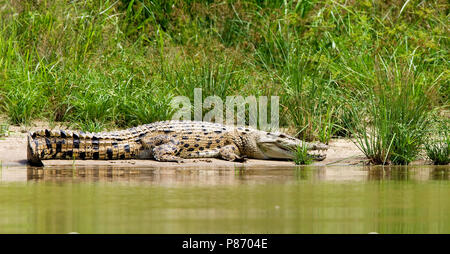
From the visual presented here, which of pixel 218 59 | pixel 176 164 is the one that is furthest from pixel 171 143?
pixel 218 59

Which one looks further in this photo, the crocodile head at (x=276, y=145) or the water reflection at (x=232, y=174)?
the crocodile head at (x=276, y=145)

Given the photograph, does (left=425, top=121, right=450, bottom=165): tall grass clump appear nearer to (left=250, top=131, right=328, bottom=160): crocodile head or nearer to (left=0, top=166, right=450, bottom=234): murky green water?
(left=0, top=166, right=450, bottom=234): murky green water

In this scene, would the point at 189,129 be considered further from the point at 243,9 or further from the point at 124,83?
the point at 243,9

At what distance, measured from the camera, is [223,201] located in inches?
217

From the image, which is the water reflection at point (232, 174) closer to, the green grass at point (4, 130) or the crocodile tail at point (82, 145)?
the crocodile tail at point (82, 145)

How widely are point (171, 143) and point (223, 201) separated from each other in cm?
355

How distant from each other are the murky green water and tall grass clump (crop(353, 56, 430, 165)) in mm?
552

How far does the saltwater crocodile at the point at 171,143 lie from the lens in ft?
28.3

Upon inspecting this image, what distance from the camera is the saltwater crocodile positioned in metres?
8.62

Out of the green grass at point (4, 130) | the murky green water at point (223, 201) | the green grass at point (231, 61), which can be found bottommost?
the murky green water at point (223, 201)

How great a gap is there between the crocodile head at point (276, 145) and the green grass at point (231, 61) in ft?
1.79

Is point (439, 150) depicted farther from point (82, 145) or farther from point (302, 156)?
point (82, 145)

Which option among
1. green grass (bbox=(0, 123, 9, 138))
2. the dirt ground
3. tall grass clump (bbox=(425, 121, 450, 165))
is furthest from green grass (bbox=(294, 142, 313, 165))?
green grass (bbox=(0, 123, 9, 138))

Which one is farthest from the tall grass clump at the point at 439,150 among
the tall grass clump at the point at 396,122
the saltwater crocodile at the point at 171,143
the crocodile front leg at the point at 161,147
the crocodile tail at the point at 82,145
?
the crocodile tail at the point at 82,145
